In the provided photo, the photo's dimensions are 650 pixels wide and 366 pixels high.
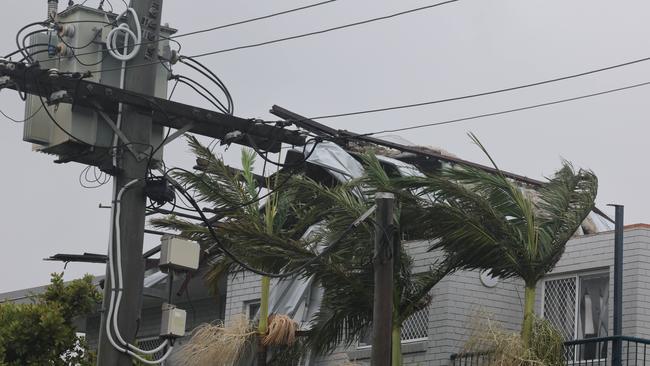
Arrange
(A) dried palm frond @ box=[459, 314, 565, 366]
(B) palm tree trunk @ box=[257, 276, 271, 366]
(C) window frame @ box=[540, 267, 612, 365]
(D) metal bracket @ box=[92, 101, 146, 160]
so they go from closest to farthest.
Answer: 1. (D) metal bracket @ box=[92, 101, 146, 160]
2. (A) dried palm frond @ box=[459, 314, 565, 366]
3. (C) window frame @ box=[540, 267, 612, 365]
4. (B) palm tree trunk @ box=[257, 276, 271, 366]

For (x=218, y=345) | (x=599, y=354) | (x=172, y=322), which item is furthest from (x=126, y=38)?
(x=599, y=354)

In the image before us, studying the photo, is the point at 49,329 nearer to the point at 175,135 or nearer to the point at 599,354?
the point at 175,135

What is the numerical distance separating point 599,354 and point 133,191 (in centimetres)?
769

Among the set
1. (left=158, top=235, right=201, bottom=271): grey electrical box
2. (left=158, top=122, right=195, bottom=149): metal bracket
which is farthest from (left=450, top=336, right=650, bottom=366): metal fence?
(left=158, top=122, right=195, bottom=149): metal bracket

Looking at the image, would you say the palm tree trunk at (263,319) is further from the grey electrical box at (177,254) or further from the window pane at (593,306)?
the grey electrical box at (177,254)

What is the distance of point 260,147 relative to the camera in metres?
17.0

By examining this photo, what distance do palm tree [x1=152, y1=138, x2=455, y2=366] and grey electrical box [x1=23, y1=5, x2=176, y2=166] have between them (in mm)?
2940

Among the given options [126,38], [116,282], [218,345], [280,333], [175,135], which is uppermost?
[126,38]

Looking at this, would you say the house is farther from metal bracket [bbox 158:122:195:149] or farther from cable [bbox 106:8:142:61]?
cable [bbox 106:8:142:61]

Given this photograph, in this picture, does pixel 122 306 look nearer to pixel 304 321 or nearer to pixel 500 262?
pixel 500 262

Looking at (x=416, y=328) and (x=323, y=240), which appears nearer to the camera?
(x=323, y=240)

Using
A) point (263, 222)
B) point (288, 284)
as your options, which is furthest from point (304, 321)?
point (263, 222)

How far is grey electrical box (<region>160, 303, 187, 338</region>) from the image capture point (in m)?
15.6

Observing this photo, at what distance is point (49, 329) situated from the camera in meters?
22.8
